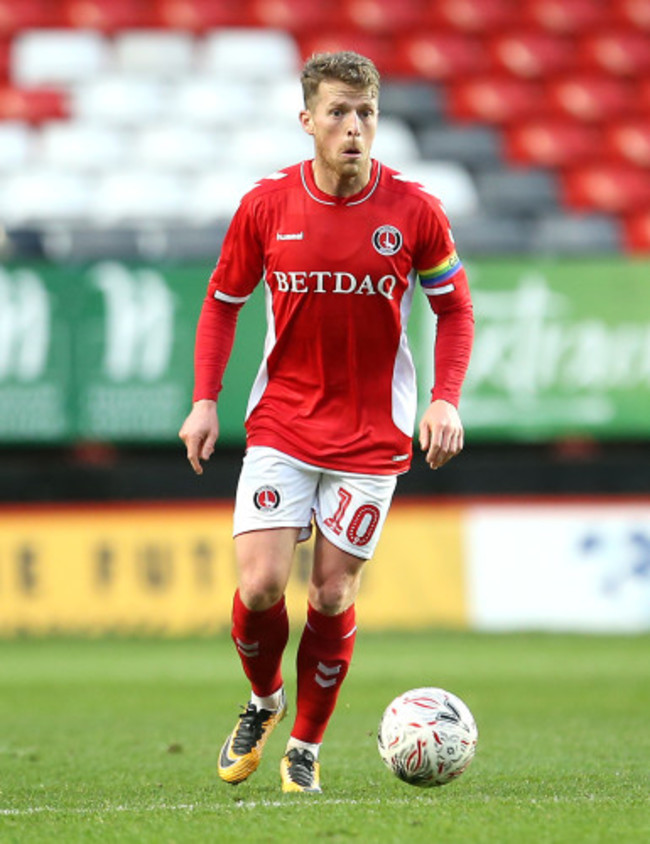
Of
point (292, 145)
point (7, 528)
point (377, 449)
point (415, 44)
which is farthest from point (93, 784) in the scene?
point (415, 44)

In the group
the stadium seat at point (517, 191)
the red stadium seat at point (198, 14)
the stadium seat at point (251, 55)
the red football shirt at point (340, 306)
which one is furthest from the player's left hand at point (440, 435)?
the red stadium seat at point (198, 14)

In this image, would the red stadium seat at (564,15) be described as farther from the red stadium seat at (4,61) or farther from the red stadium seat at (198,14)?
the red stadium seat at (4,61)

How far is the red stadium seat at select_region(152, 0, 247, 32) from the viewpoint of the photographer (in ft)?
56.1

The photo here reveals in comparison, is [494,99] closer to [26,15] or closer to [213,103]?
[213,103]

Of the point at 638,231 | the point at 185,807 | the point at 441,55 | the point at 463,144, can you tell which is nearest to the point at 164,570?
the point at 638,231

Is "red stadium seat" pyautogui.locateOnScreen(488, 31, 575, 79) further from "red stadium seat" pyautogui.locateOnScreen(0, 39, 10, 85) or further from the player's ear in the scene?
the player's ear

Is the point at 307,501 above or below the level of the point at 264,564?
above

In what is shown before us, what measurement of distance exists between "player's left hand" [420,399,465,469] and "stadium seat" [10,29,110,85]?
1205cm

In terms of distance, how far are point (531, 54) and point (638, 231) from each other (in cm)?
307

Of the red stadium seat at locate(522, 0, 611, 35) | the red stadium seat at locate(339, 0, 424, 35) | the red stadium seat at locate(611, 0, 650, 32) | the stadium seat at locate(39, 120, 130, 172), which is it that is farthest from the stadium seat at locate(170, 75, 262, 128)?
the red stadium seat at locate(611, 0, 650, 32)

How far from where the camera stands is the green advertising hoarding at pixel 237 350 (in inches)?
492

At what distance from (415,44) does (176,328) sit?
5.85 m

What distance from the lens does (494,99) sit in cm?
1648

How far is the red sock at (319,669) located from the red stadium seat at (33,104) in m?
11.3
